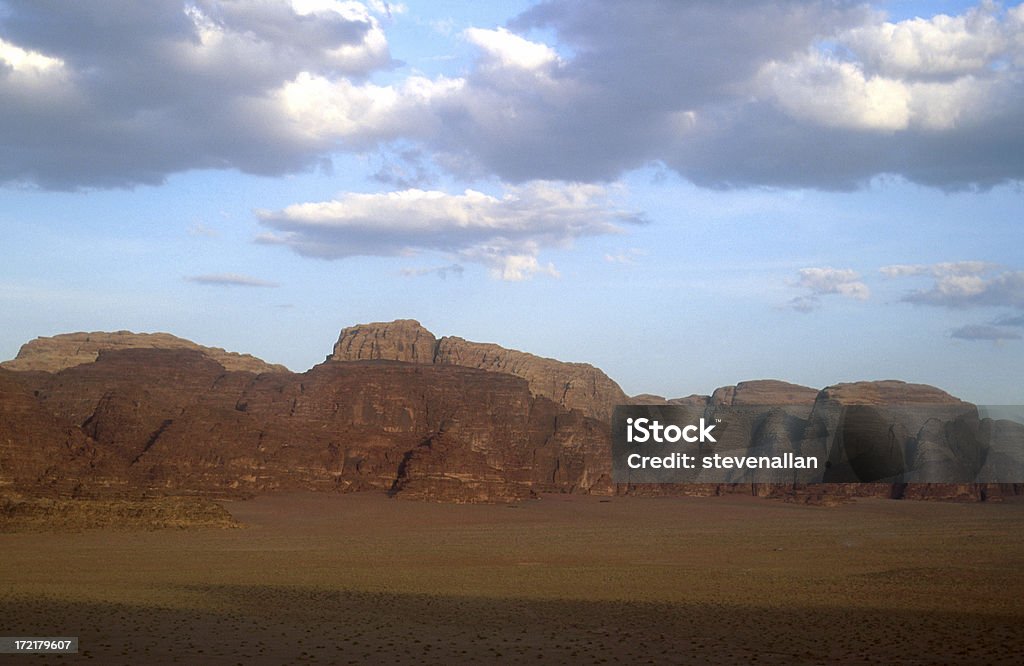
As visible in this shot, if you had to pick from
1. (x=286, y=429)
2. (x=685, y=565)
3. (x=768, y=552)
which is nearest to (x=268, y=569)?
(x=685, y=565)

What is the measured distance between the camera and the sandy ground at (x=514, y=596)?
2256 centimetres

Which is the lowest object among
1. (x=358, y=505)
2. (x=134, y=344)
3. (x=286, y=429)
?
(x=358, y=505)

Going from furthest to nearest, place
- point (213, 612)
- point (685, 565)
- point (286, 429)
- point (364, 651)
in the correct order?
point (286, 429), point (685, 565), point (213, 612), point (364, 651)

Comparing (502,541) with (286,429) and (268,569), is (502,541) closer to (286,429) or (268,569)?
(268,569)

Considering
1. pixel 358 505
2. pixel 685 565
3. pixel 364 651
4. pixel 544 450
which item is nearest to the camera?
pixel 364 651

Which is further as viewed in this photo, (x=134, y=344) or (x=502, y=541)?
(x=134, y=344)

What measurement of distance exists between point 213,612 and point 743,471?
12576cm

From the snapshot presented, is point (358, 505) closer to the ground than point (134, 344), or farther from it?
closer to the ground

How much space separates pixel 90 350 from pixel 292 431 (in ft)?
242

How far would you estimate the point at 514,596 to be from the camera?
3456cm

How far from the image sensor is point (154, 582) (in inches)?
1446

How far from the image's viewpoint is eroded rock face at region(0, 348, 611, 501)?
256 feet

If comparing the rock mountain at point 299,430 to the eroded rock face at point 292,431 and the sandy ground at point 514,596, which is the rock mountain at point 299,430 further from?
the sandy ground at point 514,596

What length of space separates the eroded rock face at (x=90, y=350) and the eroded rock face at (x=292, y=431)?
91.8ft
